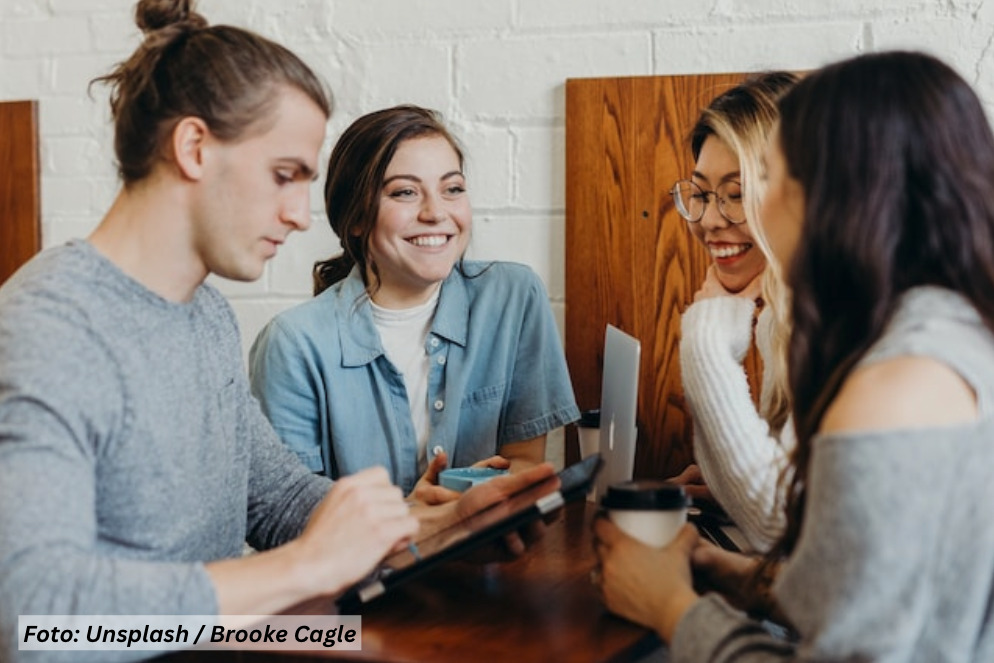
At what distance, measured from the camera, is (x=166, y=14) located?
1231 mm

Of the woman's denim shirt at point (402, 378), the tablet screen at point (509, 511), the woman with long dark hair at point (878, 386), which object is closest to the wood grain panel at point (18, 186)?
the woman's denim shirt at point (402, 378)

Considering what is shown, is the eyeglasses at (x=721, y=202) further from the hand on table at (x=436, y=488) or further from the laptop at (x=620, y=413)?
the hand on table at (x=436, y=488)

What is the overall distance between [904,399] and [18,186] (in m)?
1.92

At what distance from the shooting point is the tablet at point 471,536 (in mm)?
1055

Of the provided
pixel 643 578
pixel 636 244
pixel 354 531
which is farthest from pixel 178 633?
pixel 636 244

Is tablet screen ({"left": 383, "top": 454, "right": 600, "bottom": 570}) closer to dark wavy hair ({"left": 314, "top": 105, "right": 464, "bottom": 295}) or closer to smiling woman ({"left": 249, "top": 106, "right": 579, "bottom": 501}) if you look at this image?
smiling woman ({"left": 249, "top": 106, "right": 579, "bottom": 501})

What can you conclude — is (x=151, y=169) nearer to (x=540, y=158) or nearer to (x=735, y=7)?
(x=540, y=158)

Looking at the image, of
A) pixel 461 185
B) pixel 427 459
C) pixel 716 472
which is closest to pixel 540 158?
pixel 461 185

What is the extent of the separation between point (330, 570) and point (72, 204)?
1.49m

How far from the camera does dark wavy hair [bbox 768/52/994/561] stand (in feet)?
3.04

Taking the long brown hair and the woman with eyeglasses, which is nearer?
the long brown hair

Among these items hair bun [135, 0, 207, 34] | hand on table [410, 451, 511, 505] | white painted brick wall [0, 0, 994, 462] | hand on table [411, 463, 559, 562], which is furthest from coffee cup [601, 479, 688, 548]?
white painted brick wall [0, 0, 994, 462]

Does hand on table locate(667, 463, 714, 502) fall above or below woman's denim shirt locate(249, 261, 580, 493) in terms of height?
below

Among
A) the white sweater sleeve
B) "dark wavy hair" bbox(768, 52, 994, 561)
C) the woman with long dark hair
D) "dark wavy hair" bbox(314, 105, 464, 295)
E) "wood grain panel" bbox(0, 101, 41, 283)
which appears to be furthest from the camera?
"wood grain panel" bbox(0, 101, 41, 283)
